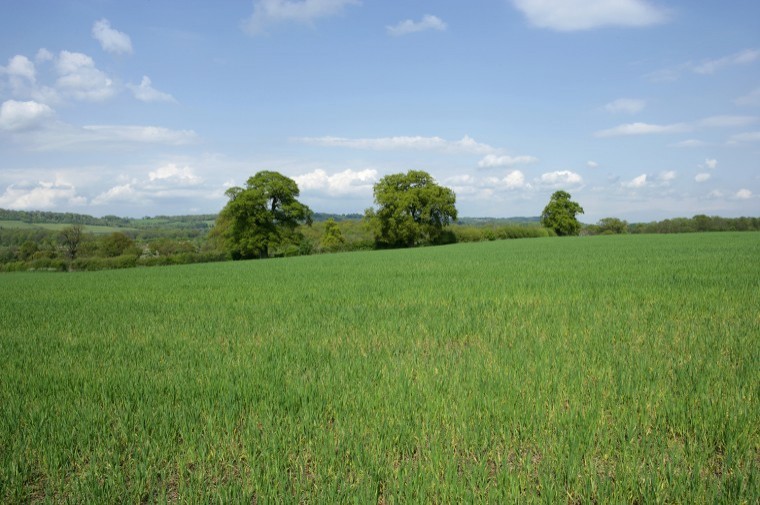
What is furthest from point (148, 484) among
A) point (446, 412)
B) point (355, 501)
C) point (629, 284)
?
point (629, 284)

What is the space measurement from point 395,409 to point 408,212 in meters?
58.3

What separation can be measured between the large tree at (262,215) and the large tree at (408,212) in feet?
36.4

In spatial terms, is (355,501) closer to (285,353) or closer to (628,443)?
(628,443)

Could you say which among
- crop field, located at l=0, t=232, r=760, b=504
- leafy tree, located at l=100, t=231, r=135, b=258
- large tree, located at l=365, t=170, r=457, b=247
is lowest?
crop field, located at l=0, t=232, r=760, b=504

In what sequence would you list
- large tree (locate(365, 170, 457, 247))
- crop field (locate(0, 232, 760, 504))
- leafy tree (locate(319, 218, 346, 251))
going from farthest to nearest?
leafy tree (locate(319, 218, 346, 251)), large tree (locate(365, 170, 457, 247)), crop field (locate(0, 232, 760, 504))

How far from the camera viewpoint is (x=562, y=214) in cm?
9206

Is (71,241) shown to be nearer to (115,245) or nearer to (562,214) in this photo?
(115,245)

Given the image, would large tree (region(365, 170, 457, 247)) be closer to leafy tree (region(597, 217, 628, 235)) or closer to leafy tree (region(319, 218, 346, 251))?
leafy tree (region(319, 218, 346, 251))

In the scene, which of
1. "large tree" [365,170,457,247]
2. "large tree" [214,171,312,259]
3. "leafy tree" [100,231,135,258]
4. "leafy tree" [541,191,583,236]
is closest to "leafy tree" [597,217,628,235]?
"leafy tree" [541,191,583,236]

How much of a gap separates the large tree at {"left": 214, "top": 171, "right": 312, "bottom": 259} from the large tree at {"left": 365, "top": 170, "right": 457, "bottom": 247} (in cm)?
1111

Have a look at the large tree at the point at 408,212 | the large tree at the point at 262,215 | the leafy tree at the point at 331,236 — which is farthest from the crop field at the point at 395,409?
the leafy tree at the point at 331,236

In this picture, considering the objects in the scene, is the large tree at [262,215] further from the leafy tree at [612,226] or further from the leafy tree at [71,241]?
the leafy tree at [612,226]

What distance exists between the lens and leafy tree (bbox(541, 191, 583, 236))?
3625 inches

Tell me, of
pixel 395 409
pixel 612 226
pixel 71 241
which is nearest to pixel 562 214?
pixel 612 226
